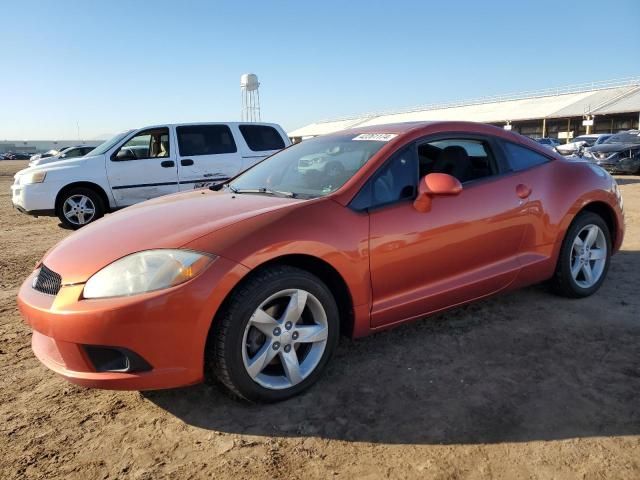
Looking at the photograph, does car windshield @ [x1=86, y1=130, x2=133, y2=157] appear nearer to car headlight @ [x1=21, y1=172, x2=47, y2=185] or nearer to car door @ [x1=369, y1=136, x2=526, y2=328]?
car headlight @ [x1=21, y1=172, x2=47, y2=185]

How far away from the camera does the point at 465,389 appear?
268 cm

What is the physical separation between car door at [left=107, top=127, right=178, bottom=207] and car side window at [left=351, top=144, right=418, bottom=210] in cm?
599

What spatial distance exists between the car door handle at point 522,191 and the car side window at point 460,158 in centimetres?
19

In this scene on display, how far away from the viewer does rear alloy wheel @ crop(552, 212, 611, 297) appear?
151 inches

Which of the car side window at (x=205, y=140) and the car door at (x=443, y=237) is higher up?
the car side window at (x=205, y=140)

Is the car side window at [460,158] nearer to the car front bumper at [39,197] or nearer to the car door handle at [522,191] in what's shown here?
the car door handle at [522,191]

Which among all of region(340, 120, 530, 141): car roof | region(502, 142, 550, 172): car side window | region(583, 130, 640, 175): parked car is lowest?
region(583, 130, 640, 175): parked car

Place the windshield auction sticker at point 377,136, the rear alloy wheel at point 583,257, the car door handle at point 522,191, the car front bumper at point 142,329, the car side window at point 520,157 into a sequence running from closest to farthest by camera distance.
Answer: the car front bumper at point 142,329
the windshield auction sticker at point 377,136
the car door handle at point 522,191
the car side window at point 520,157
the rear alloy wheel at point 583,257

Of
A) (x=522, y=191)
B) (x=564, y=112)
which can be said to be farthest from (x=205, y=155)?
(x=564, y=112)

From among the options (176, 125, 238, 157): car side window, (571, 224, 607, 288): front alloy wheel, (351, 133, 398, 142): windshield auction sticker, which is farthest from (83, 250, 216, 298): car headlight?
(176, 125, 238, 157): car side window

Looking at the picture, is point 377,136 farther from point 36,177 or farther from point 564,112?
point 564,112

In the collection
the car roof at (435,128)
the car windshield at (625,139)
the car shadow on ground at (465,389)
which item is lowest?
the car shadow on ground at (465,389)

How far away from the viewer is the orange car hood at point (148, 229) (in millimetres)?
2475

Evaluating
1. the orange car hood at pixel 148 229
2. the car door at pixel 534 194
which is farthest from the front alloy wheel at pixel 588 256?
the orange car hood at pixel 148 229
